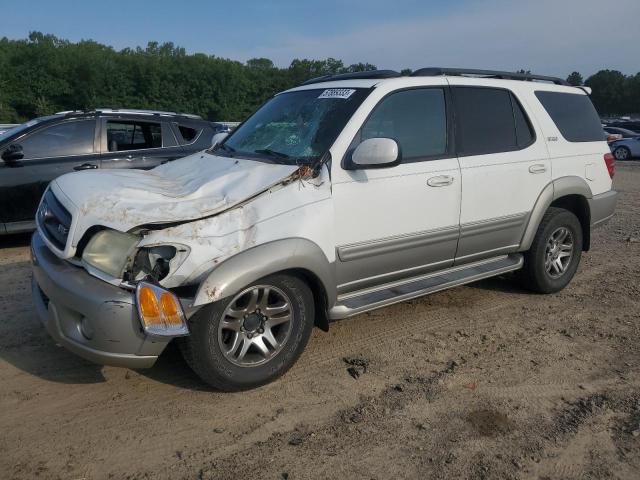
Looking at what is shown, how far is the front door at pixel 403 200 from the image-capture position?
367 cm

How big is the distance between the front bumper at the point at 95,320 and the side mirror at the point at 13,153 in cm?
398

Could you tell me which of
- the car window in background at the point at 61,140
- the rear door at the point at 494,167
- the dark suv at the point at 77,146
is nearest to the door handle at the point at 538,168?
the rear door at the point at 494,167

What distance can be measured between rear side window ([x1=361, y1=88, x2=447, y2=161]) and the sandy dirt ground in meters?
1.43

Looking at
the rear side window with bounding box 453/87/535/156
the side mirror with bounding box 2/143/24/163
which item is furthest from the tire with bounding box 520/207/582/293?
the side mirror with bounding box 2/143/24/163

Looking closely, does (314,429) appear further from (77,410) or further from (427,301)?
(427,301)

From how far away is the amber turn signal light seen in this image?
9.61ft

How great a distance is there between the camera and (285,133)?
412cm

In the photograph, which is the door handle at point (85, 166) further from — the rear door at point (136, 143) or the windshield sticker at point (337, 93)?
the windshield sticker at point (337, 93)

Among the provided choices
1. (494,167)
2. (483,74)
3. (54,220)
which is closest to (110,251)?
(54,220)

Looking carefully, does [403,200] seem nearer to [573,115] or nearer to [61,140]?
[573,115]

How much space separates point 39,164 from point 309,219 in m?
4.68

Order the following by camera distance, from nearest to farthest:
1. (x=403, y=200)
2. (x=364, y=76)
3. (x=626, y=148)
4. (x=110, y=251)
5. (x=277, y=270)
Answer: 1. (x=110, y=251)
2. (x=277, y=270)
3. (x=403, y=200)
4. (x=364, y=76)
5. (x=626, y=148)

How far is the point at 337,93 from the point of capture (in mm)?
4070

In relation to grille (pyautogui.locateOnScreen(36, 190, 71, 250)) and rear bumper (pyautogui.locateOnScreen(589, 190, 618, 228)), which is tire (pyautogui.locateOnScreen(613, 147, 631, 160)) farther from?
grille (pyautogui.locateOnScreen(36, 190, 71, 250))
